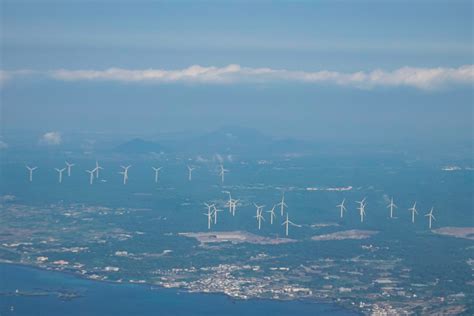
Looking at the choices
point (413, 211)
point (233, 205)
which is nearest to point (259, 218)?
point (233, 205)

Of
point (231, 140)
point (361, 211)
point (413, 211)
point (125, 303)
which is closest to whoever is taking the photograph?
point (125, 303)

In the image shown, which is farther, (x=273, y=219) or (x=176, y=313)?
(x=273, y=219)

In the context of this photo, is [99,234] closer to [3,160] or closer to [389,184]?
Result: [389,184]

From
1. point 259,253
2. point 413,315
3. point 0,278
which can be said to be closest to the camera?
point 413,315

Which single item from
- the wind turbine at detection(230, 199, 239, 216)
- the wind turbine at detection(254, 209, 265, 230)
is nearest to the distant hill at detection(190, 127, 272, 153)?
the wind turbine at detection(230, 199, 239, 216)

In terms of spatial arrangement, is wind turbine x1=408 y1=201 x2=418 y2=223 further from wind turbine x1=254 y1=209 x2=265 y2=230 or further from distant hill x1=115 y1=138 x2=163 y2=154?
distant hill x1=115 y1=138 x2=163 y2=154

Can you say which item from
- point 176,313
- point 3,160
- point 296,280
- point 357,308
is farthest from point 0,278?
point 3,160

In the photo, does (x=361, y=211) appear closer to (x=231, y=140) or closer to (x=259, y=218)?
(x=259, y=218)
